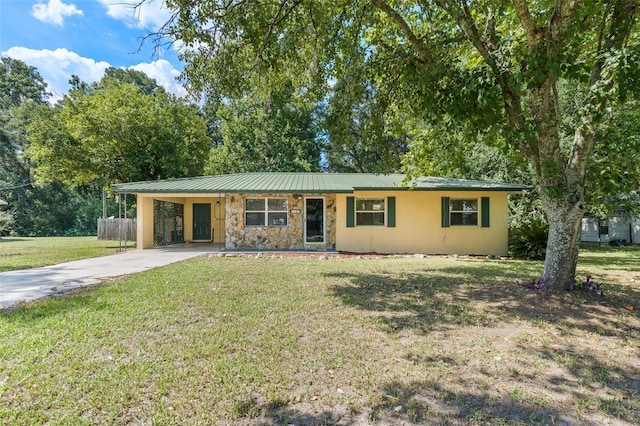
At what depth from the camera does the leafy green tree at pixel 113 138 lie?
16266mm

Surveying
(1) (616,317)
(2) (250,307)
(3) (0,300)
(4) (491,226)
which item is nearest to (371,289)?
(2) (250,307)

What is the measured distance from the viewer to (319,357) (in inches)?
135

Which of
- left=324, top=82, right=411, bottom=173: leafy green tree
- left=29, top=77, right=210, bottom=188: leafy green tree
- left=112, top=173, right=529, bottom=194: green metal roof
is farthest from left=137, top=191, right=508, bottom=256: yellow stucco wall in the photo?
left=29, top=77, right=210, bottom=188: leafy green tree

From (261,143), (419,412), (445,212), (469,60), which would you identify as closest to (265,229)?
(445,212)

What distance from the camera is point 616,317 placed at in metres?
4.68

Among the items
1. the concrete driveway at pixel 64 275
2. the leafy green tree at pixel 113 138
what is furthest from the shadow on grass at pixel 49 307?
the leafy green tree at pixel 113 138

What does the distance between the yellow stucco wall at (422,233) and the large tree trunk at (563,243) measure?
23.8 ft

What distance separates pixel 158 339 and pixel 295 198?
982 centimetres

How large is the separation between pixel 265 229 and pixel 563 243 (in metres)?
9.99

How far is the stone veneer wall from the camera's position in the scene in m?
13.4

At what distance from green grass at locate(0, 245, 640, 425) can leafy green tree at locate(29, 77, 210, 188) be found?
1305 cm

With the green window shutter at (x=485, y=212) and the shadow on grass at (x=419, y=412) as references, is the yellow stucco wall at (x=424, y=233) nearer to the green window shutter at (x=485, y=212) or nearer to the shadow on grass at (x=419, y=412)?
the green window shutter at (x=485, y=212)

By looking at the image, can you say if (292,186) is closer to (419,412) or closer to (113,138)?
(113,138)

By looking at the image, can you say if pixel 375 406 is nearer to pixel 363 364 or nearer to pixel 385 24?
pixel 363 364
